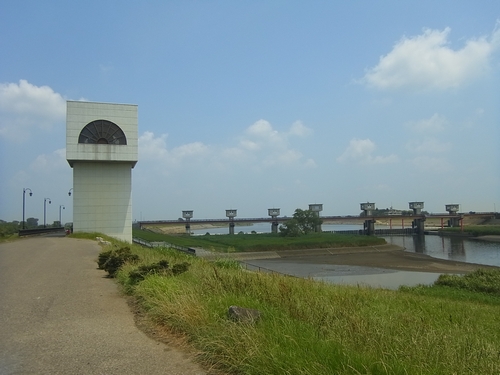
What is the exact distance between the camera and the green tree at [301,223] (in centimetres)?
8588

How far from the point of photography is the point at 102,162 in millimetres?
46438

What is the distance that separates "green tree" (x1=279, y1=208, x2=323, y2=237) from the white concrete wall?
4411 centimetres

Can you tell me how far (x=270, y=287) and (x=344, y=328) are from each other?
3.27 meters

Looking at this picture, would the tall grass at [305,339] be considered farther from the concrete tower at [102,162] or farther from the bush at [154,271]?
the concrete tower at [102,162]

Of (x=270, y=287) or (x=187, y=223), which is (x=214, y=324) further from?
(x=187, y=223)

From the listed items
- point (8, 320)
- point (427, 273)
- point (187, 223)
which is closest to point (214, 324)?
point (8, 320)

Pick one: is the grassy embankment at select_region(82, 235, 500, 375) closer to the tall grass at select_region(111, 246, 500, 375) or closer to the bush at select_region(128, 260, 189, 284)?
the tall grass at select_region(111, 246, 500, 375)

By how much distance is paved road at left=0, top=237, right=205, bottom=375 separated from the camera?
5.36 meters

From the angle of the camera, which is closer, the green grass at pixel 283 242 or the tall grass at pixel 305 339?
the tall grass at pixel 305 339

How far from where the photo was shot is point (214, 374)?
4.96 meters

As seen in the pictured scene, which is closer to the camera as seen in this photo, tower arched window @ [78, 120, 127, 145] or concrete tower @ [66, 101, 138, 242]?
concrete tower @ [66, 101, 138, 242]

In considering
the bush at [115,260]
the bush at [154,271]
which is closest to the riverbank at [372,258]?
the bush at [115,260]

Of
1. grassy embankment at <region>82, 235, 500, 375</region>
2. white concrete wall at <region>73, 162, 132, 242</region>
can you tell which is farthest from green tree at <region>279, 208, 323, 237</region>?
grassy embankment at <region>82, 235, 500, 375</region>

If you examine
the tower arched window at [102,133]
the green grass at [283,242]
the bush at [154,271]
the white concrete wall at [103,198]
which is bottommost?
the green grass at [283,242]
